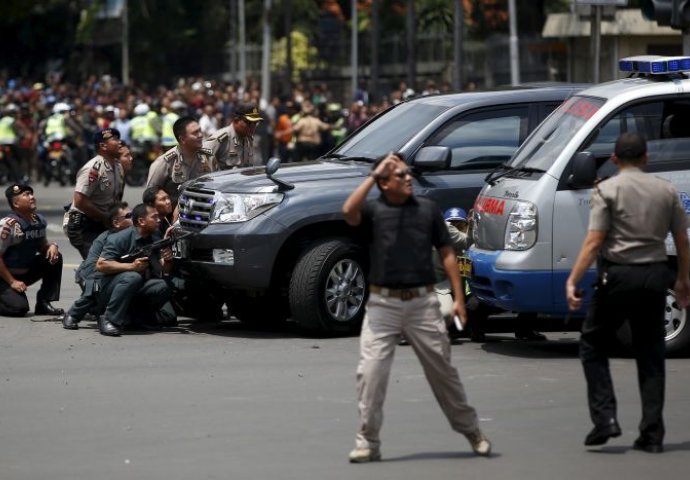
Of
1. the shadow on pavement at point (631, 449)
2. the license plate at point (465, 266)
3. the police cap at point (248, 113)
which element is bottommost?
the shadow on pavement at point (631, 449)

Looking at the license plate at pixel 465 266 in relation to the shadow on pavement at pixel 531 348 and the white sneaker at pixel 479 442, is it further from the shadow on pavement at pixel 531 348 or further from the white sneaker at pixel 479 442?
the white sneaker at pixel 479 442

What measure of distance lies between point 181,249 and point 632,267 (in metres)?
5.23

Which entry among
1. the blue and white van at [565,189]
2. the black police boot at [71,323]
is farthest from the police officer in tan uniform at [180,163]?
the blue and white van at [565,189]

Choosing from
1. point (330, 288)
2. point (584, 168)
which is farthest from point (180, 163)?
point (584, 168)

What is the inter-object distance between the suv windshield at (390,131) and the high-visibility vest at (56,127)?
20.7 meters

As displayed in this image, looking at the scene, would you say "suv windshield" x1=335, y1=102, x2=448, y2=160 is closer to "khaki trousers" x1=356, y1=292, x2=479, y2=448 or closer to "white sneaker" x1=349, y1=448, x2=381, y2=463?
"khaki trousers" x1=356, y1=292, x2=479, y2=448

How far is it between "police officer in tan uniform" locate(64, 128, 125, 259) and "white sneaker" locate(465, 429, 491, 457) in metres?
6.33

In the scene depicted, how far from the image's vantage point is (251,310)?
525 inches

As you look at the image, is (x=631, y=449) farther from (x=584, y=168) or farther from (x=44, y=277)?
(x=44, y=277)

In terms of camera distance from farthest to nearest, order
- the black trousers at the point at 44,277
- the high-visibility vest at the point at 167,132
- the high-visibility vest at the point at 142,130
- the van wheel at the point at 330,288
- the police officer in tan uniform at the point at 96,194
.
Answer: the high-visibility vest at the point at 142,130 → the high-visibility vest at the point at 167,132 → the black trousers at the point at 44,277 → the police officer in tan uniform at the point at 96,194 → the van wheel at the point at 330,288

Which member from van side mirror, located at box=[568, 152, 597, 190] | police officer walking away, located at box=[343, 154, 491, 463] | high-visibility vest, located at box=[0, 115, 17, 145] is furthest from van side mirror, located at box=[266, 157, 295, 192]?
high-visibility vest, located at box=[0, 115, 17, 145]

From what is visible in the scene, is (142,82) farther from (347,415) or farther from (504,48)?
(347,415)

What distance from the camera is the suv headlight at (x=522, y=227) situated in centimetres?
1086

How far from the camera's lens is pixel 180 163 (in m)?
13.8
